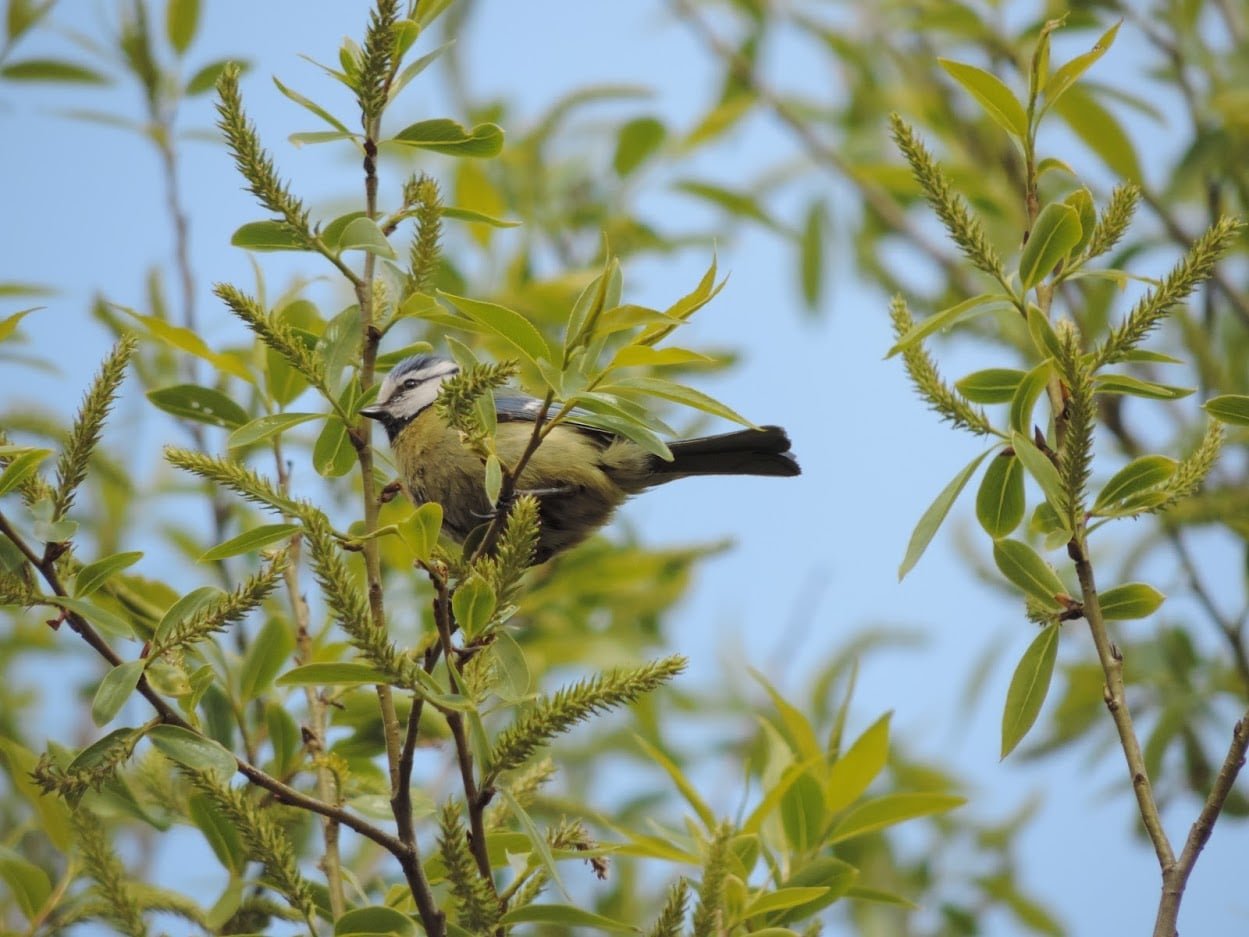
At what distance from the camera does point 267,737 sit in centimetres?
247

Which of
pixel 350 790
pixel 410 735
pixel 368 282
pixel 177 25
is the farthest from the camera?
pixel 177 25

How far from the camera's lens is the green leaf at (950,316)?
64.5 inches

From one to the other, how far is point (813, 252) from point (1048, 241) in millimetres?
3293

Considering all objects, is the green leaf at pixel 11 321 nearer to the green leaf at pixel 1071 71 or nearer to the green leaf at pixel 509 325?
the green leaf at pixel 509 325

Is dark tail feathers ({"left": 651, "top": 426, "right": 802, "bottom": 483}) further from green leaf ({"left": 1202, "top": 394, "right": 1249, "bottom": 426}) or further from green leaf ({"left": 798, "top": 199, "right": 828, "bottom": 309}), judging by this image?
green leaf ({"left": 798, "top": 199, "right": 828, "bottom": 309})

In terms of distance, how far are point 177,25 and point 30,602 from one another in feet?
7.69

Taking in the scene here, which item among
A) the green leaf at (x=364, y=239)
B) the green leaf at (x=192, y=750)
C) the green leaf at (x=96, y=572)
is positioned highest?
the green leaf at (x=364, y=239)

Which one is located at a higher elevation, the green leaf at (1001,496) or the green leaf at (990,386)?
the green leaf at (990,386)

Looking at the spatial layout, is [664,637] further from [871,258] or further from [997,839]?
[871,258]

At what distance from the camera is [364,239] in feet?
5.60

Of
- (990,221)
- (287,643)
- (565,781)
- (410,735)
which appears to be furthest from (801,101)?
(410,735)

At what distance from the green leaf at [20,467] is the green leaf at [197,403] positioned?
55 cm

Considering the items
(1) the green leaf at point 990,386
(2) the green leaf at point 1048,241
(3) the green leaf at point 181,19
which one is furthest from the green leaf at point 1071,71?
(3) the green leaf at point 181,19

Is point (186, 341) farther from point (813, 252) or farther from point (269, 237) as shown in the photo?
point (813, 252)
